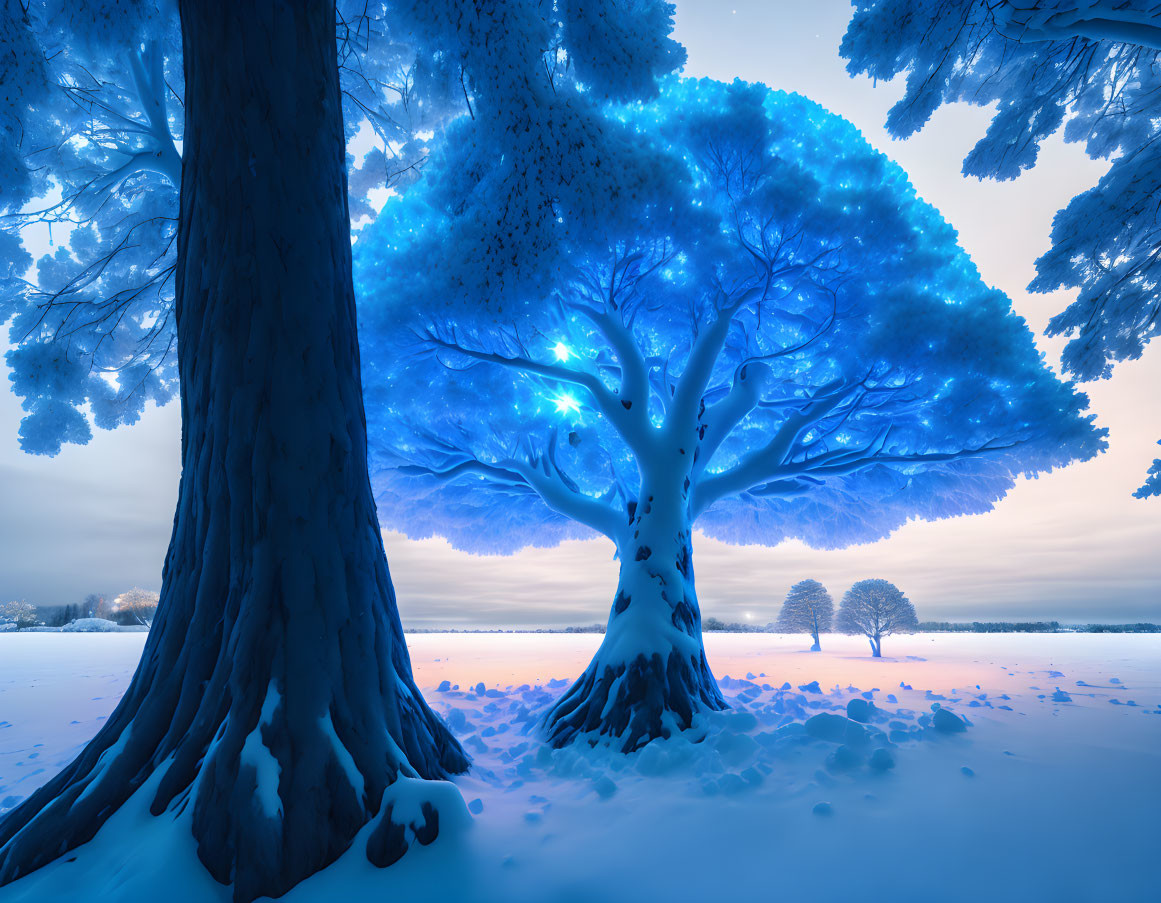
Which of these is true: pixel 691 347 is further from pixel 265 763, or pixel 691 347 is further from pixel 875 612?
pixel 875 612

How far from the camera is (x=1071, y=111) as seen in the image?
6.80 meters

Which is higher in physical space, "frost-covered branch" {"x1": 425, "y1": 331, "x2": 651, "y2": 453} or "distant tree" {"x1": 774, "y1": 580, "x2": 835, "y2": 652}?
"frost-covered branch" {"x1": 425, "y1": 331, "x2": 651, "y2": 453}

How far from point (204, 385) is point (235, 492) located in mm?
827

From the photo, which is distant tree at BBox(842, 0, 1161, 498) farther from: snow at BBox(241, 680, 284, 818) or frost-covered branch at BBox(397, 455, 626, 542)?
snow at BBox(241, 680, 284, 818)

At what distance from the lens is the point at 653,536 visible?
674 cm

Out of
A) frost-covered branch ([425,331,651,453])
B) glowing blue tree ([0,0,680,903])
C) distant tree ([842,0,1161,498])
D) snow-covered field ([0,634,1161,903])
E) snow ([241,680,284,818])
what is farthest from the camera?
frost-covered branch ([425,331,651,453])

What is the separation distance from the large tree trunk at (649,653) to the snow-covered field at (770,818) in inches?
15.3

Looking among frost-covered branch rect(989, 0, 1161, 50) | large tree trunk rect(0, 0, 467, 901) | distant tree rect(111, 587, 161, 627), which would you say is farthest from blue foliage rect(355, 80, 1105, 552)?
distant tree rect(111, 587, 161, 627)

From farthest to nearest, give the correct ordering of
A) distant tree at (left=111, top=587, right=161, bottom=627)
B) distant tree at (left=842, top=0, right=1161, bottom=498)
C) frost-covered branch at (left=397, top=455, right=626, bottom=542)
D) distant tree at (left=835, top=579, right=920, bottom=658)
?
distant tree at (left=111, top=587, right=161, bottom=627), distant tree at (left=835, top=579, right=920, bottom=658), frost-covered branch at (left=397, top=455, right=626, bottom=542), distant tree at (left=842, top=0, right=1161, bottom=498)

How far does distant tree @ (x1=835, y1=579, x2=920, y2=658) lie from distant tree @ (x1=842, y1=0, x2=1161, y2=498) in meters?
9.41

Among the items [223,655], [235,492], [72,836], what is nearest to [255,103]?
[235,492]

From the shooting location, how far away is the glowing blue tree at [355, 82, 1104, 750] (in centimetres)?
602

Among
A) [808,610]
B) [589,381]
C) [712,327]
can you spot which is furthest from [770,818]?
[808,610]

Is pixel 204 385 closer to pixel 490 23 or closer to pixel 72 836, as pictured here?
pixel 72 836
